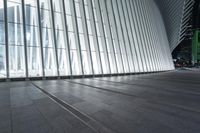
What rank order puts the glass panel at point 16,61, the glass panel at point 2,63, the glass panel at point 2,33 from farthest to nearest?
the glass panel at point 16,61
the glass panel at point 2,33
the glass panel at point 2,63

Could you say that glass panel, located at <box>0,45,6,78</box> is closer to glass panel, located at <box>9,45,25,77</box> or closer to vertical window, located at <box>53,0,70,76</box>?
glass panel, located at <box>9,45,25,77</box>

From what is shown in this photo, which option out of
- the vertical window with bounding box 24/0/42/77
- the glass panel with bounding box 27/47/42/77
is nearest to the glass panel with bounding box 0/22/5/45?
the vertical window with bounding box 24/0/42/77

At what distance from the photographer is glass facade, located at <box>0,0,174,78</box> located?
8.60 meters

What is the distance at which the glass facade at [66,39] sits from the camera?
8.60m

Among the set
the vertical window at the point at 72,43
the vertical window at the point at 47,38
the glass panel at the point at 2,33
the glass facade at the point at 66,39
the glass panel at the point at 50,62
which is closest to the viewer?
the glass panel at the point at 2,33

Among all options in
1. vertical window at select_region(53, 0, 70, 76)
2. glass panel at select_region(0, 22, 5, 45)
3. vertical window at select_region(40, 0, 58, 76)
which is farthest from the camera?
vertical window at select_region(53, 0, 70, 76)

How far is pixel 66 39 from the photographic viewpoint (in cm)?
1058

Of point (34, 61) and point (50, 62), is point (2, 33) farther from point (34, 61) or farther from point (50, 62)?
point (50, 62)

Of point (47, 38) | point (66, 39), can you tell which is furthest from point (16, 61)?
point (66, 39)

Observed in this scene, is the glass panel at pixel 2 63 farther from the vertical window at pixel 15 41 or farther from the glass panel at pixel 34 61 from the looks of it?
the glass panel at pixel 34 61

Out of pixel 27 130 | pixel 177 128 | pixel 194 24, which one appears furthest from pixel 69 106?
pixel 194 24

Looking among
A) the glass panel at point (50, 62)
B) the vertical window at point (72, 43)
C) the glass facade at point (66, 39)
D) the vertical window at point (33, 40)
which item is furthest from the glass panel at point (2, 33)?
the vertical window at point (72, 43)

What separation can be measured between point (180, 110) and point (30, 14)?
10.5m

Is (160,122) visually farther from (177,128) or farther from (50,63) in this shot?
(50,63)
